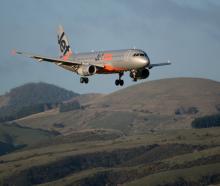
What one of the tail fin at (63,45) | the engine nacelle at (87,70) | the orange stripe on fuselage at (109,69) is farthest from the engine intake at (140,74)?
the tail fin at (63,45)

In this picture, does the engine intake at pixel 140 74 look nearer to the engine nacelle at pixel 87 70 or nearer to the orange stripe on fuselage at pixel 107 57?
the orange stripe on fuselage at pixel 107 57

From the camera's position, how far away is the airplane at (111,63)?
14725 cm

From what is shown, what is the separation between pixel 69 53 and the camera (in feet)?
612

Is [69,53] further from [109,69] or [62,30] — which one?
[109,69]

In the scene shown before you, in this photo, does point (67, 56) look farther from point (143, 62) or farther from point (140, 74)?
point (143, 62)

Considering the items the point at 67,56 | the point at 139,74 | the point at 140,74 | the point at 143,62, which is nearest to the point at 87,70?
the point at 139,74

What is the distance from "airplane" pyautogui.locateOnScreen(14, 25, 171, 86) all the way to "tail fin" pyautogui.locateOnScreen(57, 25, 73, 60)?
20820 millimetres

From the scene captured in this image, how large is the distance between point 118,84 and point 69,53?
1327 inches

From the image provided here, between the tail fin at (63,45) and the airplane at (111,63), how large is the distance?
20.8 m

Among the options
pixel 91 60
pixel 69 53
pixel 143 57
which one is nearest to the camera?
pixel 143 57

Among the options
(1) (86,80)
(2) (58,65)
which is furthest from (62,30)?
(1) (86,80)

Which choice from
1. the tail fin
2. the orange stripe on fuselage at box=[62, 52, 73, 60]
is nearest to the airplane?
the orange stripe on fuselage at box=[62, 52, 73, 60]

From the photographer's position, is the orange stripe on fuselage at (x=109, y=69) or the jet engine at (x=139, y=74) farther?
the orange stripe on fuselage at (x=109, y=69)

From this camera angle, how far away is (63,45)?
19125cm
